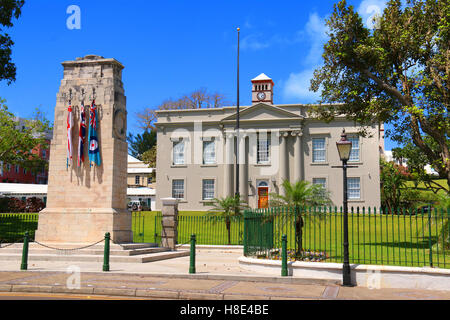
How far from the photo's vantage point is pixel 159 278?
11.3 meters

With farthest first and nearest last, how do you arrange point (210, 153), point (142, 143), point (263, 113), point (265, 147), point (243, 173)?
point (142, 143) → point (210, 153) → point (265, 147) → point (243, 173) → point (263, 113)

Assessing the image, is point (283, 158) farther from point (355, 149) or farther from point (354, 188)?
point (354, 188)

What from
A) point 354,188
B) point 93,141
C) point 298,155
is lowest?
point 354,188

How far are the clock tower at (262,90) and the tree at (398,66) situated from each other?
24.9 metres

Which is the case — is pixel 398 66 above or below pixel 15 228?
above

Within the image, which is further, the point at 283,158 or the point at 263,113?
the point at 263,113

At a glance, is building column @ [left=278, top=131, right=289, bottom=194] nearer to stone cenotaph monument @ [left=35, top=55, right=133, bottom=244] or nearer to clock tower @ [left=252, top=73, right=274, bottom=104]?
clock tower @ [left=252, top=73, right=274, bottom=104]

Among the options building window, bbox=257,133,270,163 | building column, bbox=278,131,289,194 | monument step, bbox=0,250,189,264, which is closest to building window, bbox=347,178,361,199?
building column, bbox=278,131,289,194

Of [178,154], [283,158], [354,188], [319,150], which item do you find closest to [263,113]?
[283,158]

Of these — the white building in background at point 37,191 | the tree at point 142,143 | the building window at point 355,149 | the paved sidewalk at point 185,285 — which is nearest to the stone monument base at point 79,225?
the paved sidewalk at point 185,285

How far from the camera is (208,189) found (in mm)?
41656

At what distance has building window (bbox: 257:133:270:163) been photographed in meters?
41.0

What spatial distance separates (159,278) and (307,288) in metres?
3.69

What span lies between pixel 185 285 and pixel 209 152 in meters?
32.1
